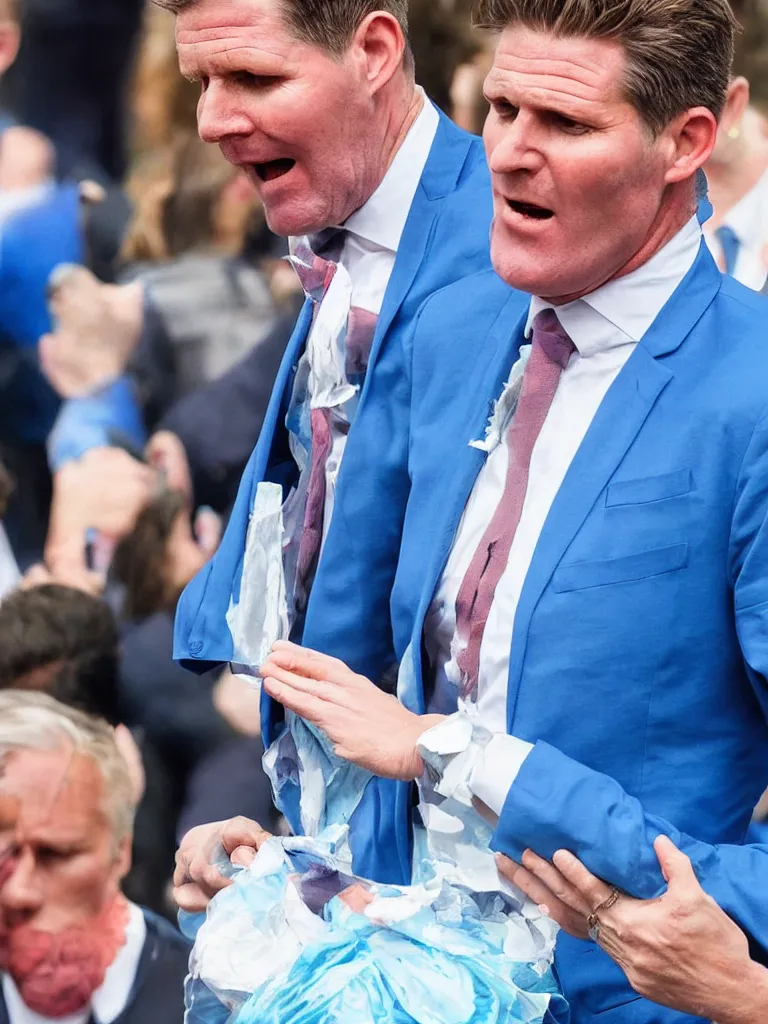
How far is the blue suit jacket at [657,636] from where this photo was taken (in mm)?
1131

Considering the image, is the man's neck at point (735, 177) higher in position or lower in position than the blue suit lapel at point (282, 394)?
higher

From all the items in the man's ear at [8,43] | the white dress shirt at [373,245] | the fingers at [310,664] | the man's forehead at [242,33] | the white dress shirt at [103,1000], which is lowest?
the white dress shirt at [103,1000]

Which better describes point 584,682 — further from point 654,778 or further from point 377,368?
point 377,368

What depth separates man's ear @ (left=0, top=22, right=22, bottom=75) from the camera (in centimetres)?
253

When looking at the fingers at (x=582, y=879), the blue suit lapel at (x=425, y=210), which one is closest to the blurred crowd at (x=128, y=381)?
the blue suit lapel at (x=425, y=210)

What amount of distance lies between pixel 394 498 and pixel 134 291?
1.26m

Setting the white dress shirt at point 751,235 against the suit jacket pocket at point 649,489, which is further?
the white dress shirt at point 751,235

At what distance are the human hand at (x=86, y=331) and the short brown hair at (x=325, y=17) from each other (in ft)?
3.78

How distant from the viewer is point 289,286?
255cm

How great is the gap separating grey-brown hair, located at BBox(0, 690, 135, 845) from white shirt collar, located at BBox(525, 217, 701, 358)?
1.54m

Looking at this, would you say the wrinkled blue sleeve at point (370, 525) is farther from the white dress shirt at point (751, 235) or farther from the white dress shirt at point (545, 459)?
the white dress shirt at point (751, 235)

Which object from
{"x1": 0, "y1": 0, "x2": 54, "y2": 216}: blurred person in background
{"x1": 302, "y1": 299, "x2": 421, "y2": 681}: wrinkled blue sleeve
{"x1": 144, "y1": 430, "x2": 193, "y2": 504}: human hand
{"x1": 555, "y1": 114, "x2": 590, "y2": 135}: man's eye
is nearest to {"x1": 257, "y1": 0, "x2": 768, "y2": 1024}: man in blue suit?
{"x1": 555, "y1": 114, "x2": 590, "y2": 135}: man's eye

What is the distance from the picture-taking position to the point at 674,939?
1113 mm

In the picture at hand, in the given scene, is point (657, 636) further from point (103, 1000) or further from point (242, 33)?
point (103, 1000)
